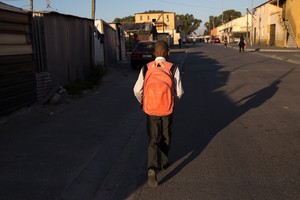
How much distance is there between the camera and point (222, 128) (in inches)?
294

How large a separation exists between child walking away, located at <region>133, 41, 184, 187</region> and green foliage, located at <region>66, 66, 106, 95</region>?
6670 mm

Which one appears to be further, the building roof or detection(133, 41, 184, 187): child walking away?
the building roof

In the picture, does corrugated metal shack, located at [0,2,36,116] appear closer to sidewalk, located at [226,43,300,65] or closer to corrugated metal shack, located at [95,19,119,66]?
corrugated metal shack, located at [95,19,119,66]

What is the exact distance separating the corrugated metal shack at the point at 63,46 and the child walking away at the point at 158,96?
563 centimetres

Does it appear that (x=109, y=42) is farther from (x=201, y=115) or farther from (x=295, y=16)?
(x=295, y=16)

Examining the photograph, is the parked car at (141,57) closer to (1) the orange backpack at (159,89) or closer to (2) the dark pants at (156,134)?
(2) the dark pants at (156,134)

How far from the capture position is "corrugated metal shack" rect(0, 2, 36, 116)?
26.0 ft

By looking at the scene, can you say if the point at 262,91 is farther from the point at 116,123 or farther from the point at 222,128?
the point at 116,123

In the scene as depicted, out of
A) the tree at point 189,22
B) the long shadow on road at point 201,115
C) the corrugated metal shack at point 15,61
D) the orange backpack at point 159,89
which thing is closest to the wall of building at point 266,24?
the long shadow on road at point 201,115

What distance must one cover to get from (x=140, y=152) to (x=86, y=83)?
6842 millimetres

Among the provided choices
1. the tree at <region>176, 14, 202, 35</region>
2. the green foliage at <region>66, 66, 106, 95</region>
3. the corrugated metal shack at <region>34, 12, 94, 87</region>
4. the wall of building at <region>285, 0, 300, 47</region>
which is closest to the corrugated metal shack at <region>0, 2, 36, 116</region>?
the corrugated metal shack at <region>34, 12, 94, 87</region>

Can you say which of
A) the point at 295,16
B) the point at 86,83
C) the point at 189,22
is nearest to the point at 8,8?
the point at 86,83

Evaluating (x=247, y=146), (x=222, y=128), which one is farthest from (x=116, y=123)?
(x=247, y=146)

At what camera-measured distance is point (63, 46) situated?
11352mm
